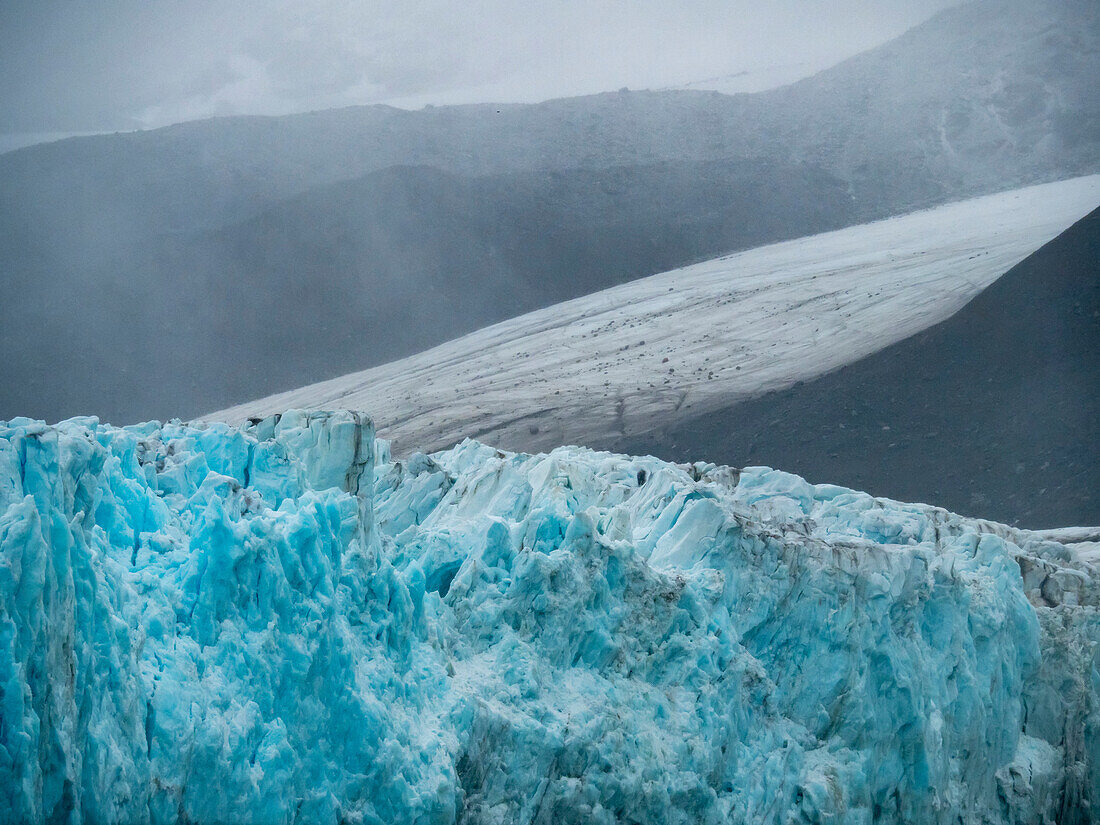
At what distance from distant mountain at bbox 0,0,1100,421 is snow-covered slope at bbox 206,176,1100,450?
17.6ft

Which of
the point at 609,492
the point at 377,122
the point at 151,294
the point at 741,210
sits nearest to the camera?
the point at 609,492

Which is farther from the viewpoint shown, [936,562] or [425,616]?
[936,562]

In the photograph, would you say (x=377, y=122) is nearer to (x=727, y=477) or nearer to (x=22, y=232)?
(x=22, y=232)

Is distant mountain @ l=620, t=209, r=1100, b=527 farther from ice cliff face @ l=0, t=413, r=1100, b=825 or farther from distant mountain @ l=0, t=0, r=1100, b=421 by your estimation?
distant mountain @ l=0, t=0, r=1100, b=421

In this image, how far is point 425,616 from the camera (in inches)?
384

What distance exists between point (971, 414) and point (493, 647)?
96.4ft

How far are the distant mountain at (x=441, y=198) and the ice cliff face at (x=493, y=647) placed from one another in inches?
1504

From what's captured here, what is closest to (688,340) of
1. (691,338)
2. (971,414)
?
(691,338)

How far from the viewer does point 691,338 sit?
43156 mm

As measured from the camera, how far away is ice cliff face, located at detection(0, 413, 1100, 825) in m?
6.95

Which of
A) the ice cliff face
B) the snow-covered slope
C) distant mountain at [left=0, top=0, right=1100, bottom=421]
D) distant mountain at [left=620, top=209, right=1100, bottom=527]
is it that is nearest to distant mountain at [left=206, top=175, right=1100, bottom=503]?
the snow-covered slope

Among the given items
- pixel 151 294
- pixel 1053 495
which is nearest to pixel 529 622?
pixel 1053 495

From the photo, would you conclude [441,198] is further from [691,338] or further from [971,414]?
[971,414]

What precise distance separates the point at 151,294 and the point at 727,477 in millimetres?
42527
